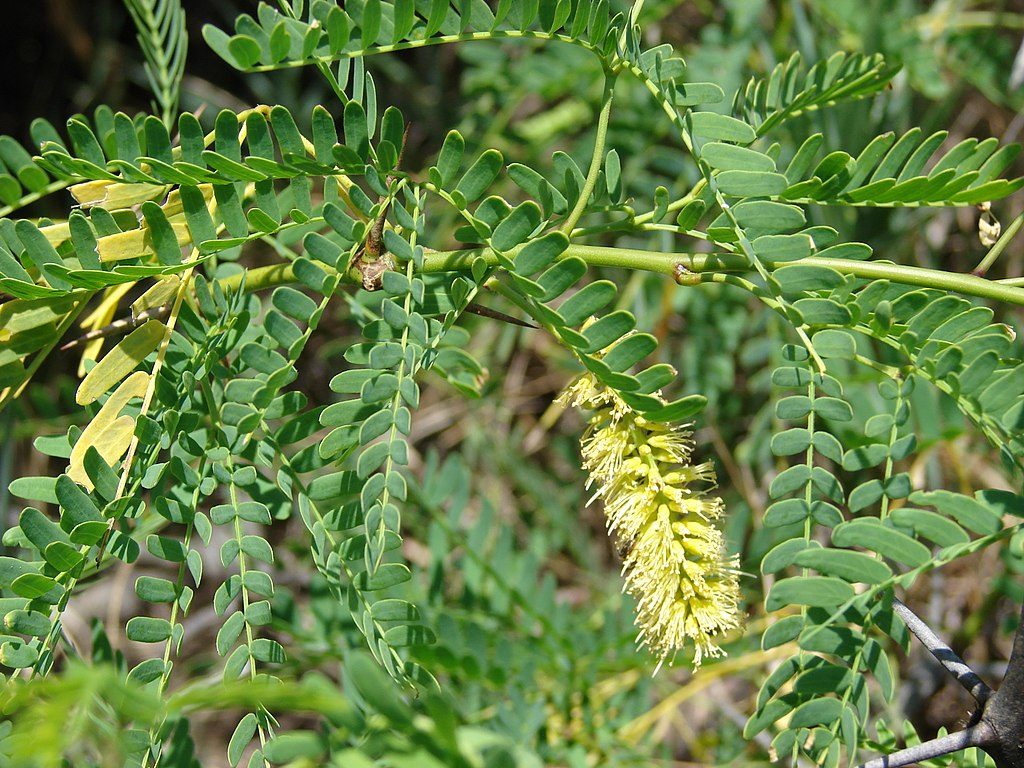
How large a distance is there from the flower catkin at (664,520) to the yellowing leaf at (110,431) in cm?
33

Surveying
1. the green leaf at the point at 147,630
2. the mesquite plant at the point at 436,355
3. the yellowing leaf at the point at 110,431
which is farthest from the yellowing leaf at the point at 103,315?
the green leaf at the point at 147,630

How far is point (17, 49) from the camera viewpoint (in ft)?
5.77

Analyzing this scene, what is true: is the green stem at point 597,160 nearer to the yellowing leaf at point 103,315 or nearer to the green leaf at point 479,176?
the green leaf at point 479,176

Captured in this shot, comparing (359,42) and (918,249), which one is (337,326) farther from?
(359,42)

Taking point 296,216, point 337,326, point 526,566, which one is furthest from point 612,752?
point 337,326

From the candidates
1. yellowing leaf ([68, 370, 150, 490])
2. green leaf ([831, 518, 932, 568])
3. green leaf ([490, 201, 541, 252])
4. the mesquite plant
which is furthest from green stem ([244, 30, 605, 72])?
green leaf ([831, 518, 932, 568])

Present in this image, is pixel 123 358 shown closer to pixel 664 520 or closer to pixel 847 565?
pixel 664 520

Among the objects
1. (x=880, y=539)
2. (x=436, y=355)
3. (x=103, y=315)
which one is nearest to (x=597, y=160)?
(x=436, y=355)

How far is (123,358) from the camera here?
64cm

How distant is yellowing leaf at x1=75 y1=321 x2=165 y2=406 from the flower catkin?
1.07 feet

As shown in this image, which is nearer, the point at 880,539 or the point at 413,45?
the point at 880,539

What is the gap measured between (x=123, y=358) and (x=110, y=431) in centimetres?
6

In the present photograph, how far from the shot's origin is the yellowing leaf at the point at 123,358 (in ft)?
2.07

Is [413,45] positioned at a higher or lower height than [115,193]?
higher
